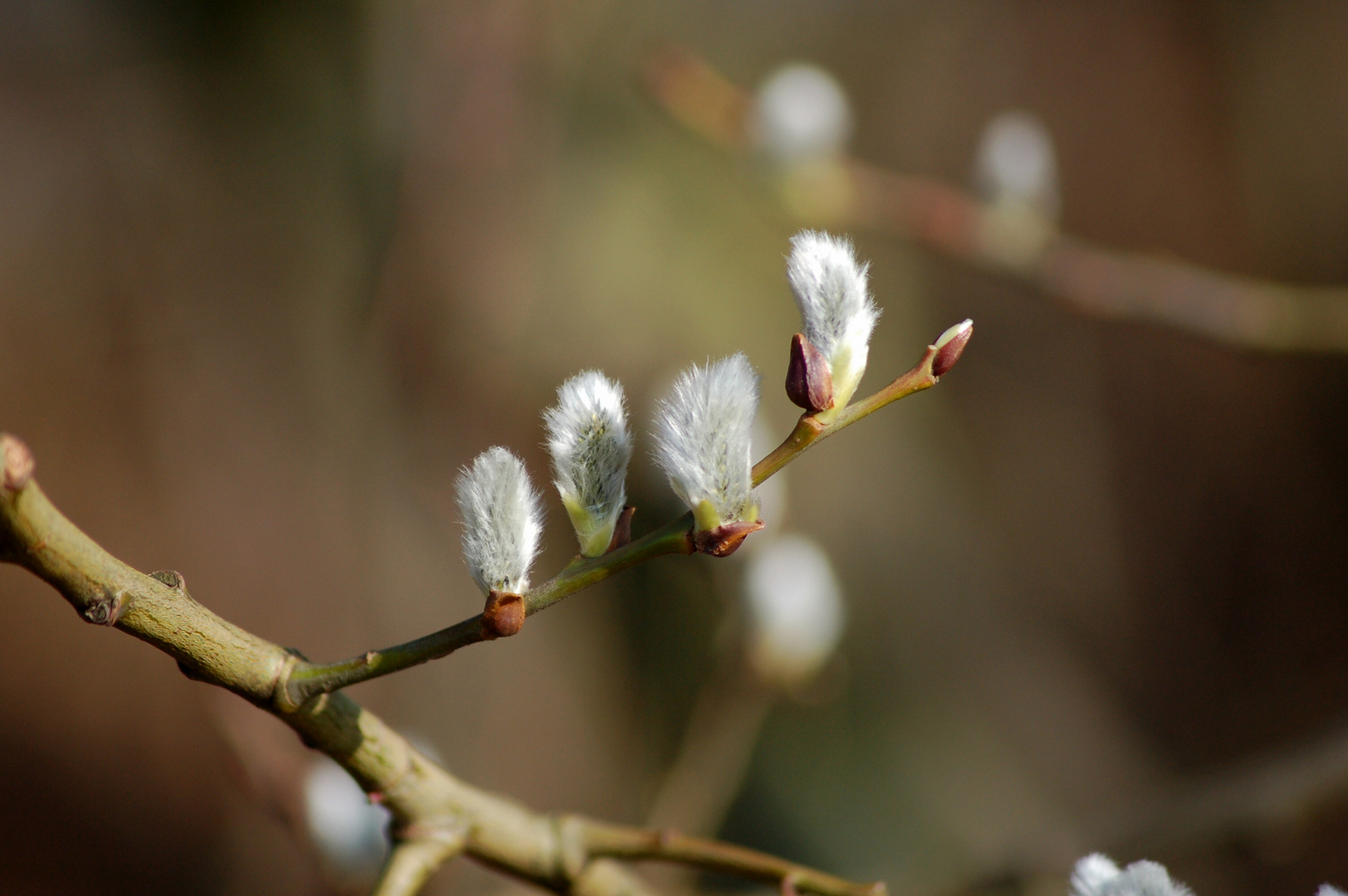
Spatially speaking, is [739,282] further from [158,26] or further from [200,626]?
[200,626]

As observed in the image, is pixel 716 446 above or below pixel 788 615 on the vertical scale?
below

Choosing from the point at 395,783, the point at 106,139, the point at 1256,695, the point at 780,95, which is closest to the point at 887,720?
the point at 1256,695

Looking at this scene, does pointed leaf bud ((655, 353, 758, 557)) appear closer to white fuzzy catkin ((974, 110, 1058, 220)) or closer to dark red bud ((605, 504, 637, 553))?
dark red bud ((605, 504, 637, 553))

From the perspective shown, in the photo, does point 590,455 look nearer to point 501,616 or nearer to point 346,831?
point 501,616

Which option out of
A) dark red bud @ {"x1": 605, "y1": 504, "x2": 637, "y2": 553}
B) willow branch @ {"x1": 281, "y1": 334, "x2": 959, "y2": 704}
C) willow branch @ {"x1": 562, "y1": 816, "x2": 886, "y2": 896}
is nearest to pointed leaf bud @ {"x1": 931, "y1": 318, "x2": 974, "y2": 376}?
willow branch @ {"x1": 281, "y1": 334, "x2": 959, "y2": 704}

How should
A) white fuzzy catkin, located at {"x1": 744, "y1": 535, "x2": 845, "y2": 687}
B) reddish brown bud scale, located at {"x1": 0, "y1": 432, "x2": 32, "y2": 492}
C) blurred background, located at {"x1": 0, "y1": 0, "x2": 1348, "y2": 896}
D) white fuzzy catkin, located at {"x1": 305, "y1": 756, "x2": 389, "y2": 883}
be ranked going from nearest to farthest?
1. reddish brown bud scale, located at {"x1": 0, "y1": 432, "x2": 32, "y2": 492}
2. white fuzzy catkin, located at {"x1": 305, "y1": 756, "x2": 389, "y2": 883}
3. white fuzzy catkin, located at {"x1": 744, "y1": 535, "x2": 845, "y2": 687}
4. blurred background, located at {"x1": 0, "y1": 0, "x2": 1348, "y2": 896}

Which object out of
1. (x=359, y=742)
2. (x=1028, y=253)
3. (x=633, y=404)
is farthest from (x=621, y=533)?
(x=633, y=404)

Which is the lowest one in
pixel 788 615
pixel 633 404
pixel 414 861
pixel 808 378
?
pixel 414 861
